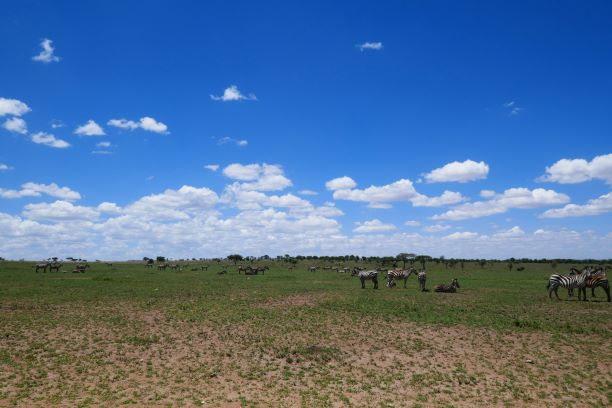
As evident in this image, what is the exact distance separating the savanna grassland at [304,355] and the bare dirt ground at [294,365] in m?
0.05

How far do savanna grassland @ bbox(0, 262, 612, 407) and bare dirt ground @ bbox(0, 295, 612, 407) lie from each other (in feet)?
0.17

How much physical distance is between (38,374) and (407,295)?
1110 inches

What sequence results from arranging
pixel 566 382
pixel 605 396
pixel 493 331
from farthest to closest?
pixel 493 331
pixel 566 382
pixel 605 396

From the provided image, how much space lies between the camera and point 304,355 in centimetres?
1650

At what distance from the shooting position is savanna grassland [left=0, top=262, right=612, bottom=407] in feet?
41.7

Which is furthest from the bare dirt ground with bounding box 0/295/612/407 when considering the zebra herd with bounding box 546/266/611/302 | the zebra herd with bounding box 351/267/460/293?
the zebra herd with bounding box 351/267/460/293

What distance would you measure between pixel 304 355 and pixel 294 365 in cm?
112

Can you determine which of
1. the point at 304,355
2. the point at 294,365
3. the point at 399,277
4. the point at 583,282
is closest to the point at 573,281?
the point at 583,282

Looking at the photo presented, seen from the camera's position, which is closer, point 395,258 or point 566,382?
point 566,382

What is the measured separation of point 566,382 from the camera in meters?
13.9

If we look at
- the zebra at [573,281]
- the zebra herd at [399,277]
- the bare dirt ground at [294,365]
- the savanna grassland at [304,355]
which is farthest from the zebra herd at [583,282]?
the bare dirt ground at [294,365]

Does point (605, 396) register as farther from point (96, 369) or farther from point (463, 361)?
point (96, 369)

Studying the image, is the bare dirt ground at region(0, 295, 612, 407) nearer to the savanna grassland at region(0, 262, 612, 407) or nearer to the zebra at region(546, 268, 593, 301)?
the savanna grassland at region(0, 262, 612, 407)

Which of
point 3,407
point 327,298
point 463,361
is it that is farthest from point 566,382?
point 327,298
